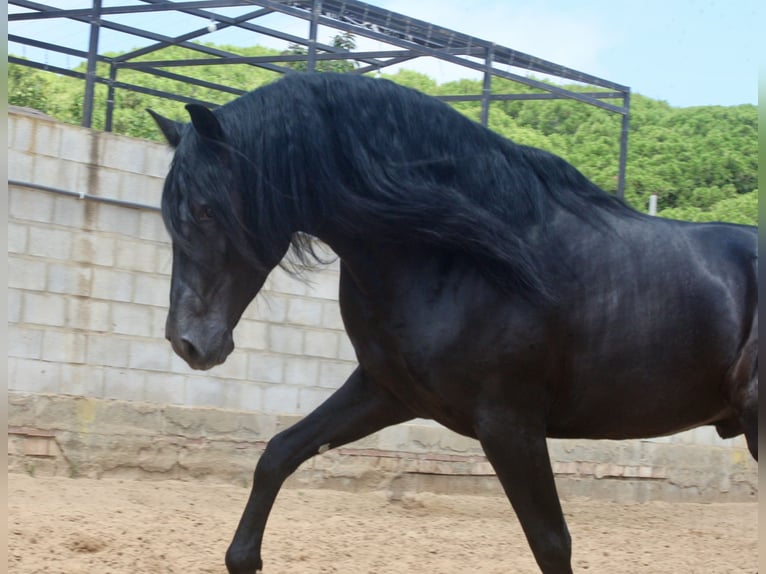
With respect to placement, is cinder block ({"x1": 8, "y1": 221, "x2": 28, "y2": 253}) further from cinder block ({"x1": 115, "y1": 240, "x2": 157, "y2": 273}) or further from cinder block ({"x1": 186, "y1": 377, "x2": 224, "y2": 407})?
cinder block ({"x1": 186, "y1": 377, "x2": 224, "y2": 407})

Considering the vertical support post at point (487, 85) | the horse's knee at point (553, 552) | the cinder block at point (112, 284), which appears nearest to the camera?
the horse's knee at point (553, 552)

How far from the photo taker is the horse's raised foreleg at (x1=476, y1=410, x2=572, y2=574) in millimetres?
3270

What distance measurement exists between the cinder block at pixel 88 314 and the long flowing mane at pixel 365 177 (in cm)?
328

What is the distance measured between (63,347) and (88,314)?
27 centimetres

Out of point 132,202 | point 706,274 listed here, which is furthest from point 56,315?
point 706,274

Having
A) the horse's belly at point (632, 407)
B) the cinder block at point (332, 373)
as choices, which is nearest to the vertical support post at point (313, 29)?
the cinder block at point (332, 373)

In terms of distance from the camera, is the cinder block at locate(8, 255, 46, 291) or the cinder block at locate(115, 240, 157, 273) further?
the cinder block at locate(115, 240, 157, 273)

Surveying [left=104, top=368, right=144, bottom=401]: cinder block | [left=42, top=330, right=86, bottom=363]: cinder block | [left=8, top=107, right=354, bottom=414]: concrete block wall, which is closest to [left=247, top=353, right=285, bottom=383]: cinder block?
[left=8, top=107, right=354, bottom=414]: concrete block wall

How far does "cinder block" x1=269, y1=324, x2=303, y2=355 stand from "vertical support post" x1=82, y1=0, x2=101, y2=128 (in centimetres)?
193

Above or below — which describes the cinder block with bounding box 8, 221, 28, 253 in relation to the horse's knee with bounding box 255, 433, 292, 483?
above

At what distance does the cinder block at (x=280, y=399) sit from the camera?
7004mm

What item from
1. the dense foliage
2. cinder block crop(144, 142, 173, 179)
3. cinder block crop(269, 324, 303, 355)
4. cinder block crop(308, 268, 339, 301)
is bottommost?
cinder block crop(269, 324, 303, 355)

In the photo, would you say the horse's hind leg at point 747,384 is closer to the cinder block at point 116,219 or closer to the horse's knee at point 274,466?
the horse's knee at point 274,466

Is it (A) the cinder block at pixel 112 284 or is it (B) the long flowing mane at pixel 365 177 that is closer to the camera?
(B) the long flowing mane at pixel 365 177
